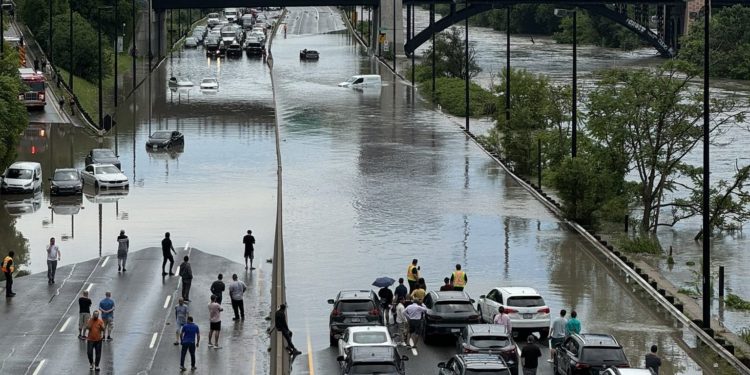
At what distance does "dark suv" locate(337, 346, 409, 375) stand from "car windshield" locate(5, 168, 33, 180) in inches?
1277

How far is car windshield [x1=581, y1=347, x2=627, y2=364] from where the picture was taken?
28.3 metres

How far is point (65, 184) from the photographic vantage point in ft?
187

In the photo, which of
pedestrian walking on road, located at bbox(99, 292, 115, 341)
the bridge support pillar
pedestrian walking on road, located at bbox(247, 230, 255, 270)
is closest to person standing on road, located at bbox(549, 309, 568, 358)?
pedestrian walking on road, located at bbox(99, 292, 115, 341)

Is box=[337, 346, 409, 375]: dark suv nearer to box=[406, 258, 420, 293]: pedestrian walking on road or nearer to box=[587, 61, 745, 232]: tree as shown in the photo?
box=[406, 258, 420, 293]: pedestrian walking on road

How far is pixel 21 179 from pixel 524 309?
29495mm

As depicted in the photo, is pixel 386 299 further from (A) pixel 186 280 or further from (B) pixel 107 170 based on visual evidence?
(B) pixel 107 170

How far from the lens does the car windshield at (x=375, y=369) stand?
2733cm

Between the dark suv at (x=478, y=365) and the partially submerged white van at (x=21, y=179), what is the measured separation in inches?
1301

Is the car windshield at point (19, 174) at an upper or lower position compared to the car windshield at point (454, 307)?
upper

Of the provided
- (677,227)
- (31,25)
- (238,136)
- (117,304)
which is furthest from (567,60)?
(117,304)

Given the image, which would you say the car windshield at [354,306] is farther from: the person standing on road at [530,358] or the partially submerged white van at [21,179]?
the partially submerged white van at [21,179]

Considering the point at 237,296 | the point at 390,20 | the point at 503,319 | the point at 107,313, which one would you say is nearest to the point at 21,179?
the point at 237,296

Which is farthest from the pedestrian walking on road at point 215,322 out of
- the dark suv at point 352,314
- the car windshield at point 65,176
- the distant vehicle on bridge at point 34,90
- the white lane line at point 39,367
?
the distant vehicle on bridge at point 34,90

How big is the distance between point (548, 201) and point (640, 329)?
805 inches
